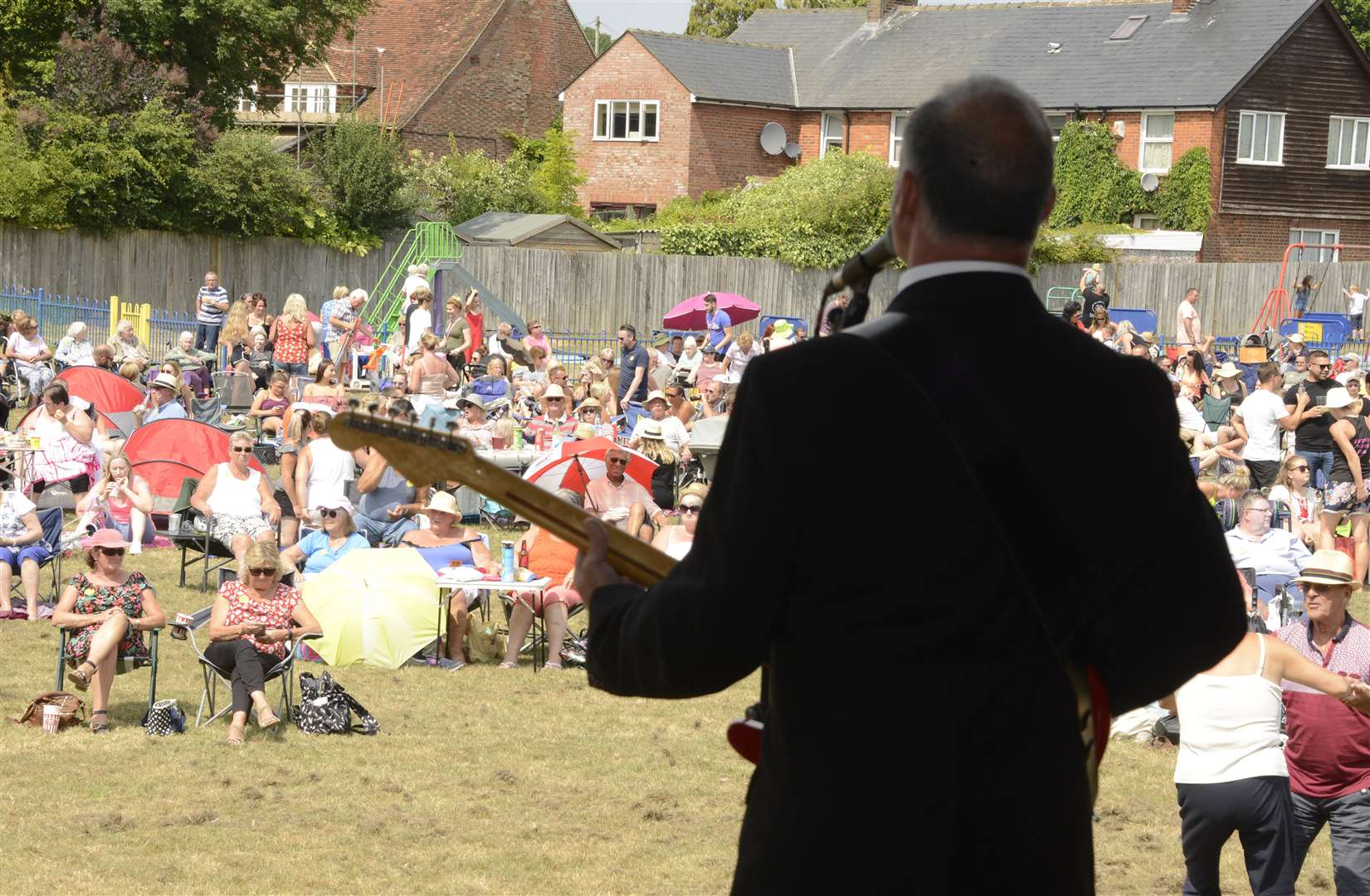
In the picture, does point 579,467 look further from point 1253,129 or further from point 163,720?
point 1253,129

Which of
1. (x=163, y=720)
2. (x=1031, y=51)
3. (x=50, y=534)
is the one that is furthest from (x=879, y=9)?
(x=163, y=720)

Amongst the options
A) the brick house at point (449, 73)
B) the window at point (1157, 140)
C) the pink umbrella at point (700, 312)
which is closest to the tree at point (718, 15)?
the brick house at point (449, 73)

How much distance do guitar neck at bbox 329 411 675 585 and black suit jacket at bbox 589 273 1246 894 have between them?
29cm

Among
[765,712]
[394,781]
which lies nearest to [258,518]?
[394,781]

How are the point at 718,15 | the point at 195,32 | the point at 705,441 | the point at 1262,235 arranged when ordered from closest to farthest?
1. the point at 705,441
2. the point at 195,32
3. the point at 1262,235
4. the point at 718,15

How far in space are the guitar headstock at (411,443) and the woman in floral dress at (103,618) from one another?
774 cm

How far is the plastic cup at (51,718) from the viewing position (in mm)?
9828

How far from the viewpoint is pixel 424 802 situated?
884 cm

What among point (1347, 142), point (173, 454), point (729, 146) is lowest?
point (173, 454)

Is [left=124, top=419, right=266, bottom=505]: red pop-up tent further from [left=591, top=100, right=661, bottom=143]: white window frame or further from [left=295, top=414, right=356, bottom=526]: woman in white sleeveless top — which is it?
[left=591, top=100, right=661, bottom=143]: white window frame

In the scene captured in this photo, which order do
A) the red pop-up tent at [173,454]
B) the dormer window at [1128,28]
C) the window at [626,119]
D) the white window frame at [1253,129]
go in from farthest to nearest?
the window at [626,119], the dormer window at [1128,28], the white window frame at [1253,129], the red pop-up tent at [173,454]

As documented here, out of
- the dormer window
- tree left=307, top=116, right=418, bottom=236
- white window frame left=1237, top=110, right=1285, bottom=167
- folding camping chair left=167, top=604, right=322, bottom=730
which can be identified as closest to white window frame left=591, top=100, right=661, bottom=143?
tree left=307, top=116, right=418, bottom=236

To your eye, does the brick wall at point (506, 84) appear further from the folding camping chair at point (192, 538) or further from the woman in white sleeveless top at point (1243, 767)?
the woman in white sleeveless top at point (1243, 767)

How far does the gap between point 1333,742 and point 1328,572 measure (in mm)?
669
